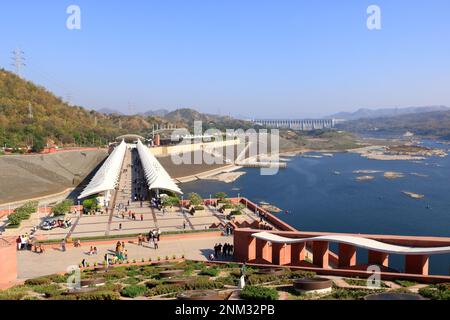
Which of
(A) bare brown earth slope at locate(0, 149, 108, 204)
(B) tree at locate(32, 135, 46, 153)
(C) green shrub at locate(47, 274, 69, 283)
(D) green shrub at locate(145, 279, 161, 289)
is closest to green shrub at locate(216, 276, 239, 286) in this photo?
(D) green shrub at locate(145, 279, 161, 289)

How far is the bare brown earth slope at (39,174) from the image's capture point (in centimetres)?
3134

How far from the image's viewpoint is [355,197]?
3394cm

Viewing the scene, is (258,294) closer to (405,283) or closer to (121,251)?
(405,283)

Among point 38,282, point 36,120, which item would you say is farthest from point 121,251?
point 36,120

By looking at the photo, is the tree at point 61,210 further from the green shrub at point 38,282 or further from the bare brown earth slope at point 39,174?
the bare brown earth slope at point 39,174

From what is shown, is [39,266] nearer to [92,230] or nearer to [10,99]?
[92,230]

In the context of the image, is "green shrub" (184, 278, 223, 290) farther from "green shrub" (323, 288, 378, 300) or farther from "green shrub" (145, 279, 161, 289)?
"green shrub" (323, 288, 378, 300)

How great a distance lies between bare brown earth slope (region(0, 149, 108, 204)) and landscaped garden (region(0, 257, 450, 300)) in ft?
74.7

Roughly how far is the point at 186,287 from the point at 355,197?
2793 cm

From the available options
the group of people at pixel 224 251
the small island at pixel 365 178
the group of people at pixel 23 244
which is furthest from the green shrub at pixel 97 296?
the small island at pixel 365 178

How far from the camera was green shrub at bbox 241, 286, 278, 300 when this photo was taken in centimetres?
683

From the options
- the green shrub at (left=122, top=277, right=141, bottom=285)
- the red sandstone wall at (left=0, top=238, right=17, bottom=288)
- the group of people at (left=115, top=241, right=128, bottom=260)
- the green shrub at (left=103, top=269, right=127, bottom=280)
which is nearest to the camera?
the red sandstone wall at (left=0, top=238, right=17, bottom=288)

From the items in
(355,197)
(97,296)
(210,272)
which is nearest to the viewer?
(97,296)

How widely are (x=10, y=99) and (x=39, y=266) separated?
48.6 metres
